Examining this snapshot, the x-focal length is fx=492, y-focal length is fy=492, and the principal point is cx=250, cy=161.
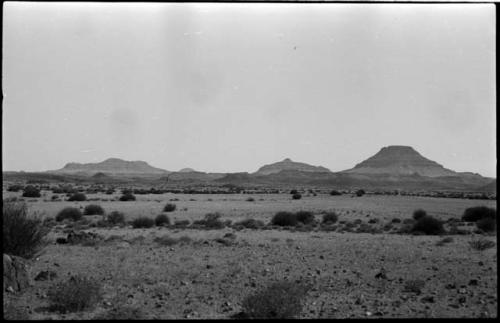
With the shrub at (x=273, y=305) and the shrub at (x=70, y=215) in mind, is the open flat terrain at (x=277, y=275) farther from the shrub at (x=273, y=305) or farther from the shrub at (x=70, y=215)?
the shrub at (x=70, y=215)

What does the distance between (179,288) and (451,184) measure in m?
164

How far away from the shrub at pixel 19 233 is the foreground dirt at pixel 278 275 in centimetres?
53

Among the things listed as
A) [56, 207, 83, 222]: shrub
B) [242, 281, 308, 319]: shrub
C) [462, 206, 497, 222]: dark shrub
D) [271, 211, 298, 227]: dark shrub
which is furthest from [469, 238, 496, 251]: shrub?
[56, 207, 83, 222]: shrub

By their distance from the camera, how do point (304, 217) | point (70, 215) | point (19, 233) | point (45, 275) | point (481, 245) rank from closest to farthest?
point (45, 275) → point (19, 233) → point (481, 245) → point (304, 217) → point (70, 215)

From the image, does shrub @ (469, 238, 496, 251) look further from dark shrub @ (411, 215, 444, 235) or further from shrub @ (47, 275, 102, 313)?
shrub @ (47, 275, 102, 313)

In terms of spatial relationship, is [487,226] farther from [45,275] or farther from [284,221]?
[45,275]

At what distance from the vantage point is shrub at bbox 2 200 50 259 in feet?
42.2

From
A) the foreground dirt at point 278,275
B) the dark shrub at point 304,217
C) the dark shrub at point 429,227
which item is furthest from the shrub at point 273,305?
the dark shrub at point 304,217

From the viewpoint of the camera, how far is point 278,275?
489 inches

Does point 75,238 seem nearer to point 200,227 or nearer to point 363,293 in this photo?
point 200,227

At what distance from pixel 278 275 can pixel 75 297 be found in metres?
5.07

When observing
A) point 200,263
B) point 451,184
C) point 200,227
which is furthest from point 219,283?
point 451,184

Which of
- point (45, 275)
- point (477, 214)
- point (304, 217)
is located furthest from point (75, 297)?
point (477, 214)

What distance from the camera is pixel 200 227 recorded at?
2486cm
